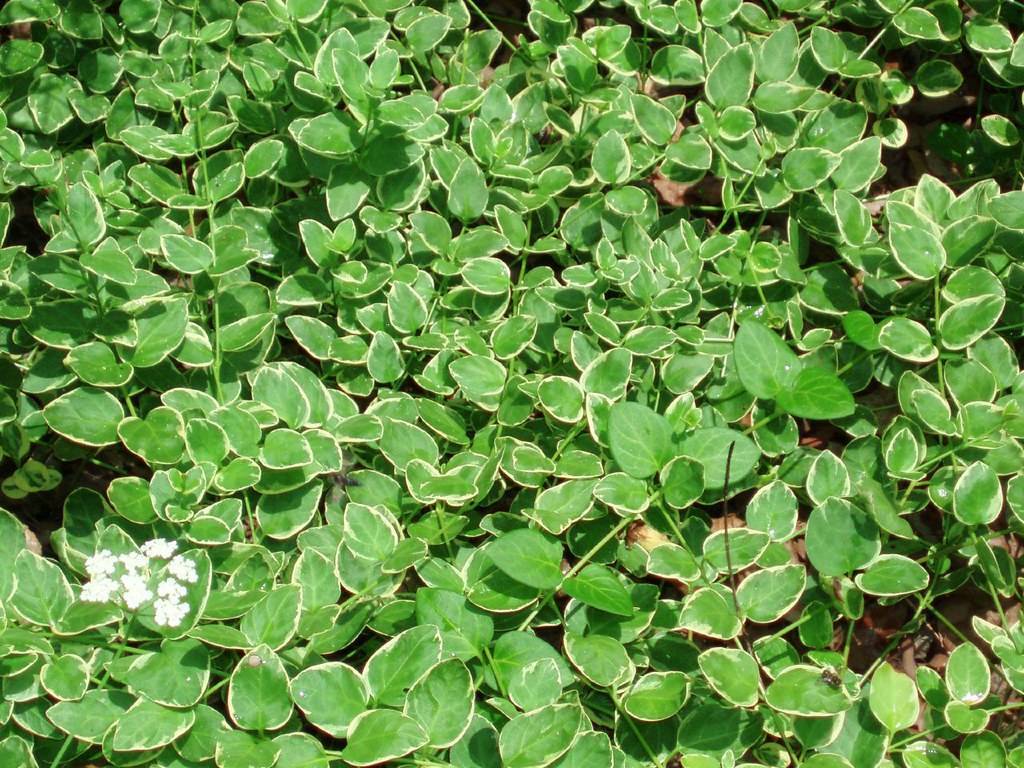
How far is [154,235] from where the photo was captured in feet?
9.17

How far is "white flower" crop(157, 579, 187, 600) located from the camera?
85.3 inches

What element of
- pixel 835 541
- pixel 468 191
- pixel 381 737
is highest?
pixel 468 191

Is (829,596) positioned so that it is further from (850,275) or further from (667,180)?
(667,180)

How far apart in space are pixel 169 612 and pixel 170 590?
0.05 metres

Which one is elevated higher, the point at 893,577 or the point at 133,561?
the point at 893,577

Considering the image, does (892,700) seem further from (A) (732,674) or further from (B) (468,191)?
(B) (468,191)

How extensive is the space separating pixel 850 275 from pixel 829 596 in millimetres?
1089

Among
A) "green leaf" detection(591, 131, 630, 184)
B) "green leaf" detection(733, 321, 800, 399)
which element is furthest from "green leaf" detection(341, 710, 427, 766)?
"green leaf" detection(591, 131, 630, 184)

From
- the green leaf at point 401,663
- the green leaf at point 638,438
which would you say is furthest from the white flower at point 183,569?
the green leaf at point 638,438

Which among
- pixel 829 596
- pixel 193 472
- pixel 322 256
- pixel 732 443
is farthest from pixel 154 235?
pixel 829 596

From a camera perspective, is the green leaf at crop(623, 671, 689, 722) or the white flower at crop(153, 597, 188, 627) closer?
the white flower at crop(153, 597, 188, 627)

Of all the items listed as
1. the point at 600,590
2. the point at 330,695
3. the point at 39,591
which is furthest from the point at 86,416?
the point at 600,590

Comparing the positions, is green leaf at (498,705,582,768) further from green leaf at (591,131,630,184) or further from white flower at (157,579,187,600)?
green leaf at (591,131,630,184)

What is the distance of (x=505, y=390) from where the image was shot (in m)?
2.75
